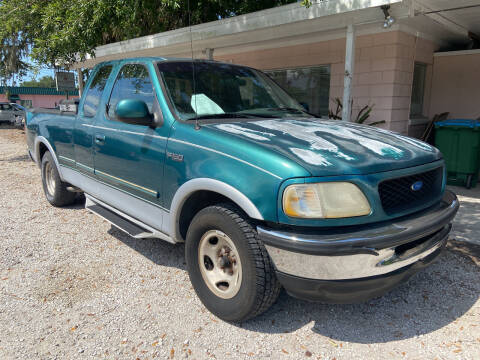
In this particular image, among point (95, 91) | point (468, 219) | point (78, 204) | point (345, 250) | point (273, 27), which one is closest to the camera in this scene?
point (345, 250)

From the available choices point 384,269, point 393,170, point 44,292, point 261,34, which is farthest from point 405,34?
point 44,292

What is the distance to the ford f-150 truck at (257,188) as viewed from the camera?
2.11m

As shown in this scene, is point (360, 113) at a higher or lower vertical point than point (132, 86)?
lower

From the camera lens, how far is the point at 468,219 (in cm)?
486

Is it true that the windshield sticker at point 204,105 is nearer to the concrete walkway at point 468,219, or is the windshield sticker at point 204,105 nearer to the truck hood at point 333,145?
the truck hood at point 333,145

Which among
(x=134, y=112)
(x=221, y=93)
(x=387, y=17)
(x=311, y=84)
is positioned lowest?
(x=134, y=112)

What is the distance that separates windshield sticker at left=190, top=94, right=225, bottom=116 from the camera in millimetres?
3037

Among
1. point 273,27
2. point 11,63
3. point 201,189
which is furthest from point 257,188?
point 11,63

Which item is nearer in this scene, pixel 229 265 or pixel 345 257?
pixel 345 257

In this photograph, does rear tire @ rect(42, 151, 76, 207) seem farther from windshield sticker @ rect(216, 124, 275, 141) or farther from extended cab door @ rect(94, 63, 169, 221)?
windshield sticker @ rect(216, 124, 275, 141)

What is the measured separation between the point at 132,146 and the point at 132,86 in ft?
2.30

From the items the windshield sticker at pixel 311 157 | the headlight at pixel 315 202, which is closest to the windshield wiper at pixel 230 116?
the windshield sticker at pixel 311 157

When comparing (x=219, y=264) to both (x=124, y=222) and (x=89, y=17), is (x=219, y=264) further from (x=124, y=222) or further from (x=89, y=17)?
(x=89, y=17)

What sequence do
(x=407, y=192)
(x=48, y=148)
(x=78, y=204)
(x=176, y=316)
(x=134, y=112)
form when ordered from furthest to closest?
1. (x=78, y=204)
2. (x=48, y=148)
3. (x=134, y=112)
4. (x=176, y=316)
5. (x=407, y=192)
